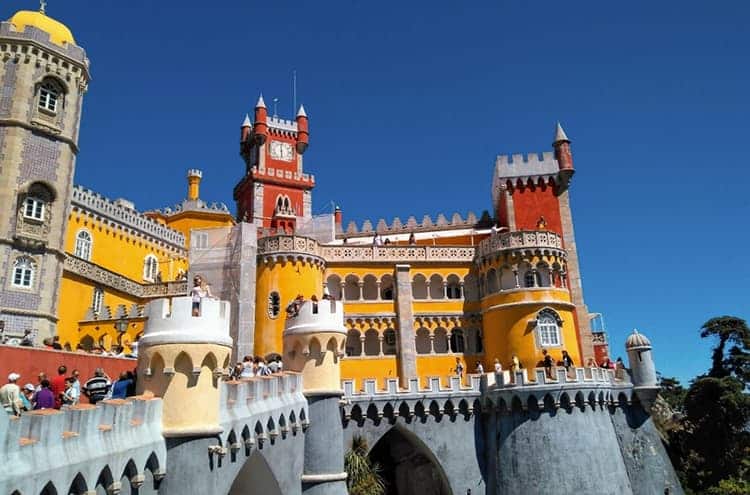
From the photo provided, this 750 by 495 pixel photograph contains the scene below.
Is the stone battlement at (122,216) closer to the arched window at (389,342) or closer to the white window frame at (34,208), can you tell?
the white window frame at (34,208)

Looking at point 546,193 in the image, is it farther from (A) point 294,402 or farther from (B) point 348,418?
(A) point 294,402

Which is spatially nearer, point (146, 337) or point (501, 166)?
point (146, 337)

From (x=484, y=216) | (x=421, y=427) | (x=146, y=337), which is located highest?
(x=484, y=216)

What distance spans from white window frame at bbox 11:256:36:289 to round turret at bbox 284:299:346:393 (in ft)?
50.6

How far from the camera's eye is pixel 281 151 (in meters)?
51.2

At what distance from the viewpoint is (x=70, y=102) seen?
31.6 metres

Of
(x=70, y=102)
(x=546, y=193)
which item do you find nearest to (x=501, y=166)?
(x=546, y=193)

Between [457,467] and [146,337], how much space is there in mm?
25522

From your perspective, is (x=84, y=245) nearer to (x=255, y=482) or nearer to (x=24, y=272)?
(x=24, y=272)

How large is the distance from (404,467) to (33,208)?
2677 centimetres

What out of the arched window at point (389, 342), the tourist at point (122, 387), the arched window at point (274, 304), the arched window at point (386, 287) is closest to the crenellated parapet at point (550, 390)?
the arched window at point (389, 342)

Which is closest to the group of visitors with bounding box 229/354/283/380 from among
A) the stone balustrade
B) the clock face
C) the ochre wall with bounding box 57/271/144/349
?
the ochre wall with bounding box 57/271/144/349

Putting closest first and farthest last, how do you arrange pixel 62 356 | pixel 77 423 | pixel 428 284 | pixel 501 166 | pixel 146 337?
1. pixel 77 423
2. pixel 146 337
3. pixel 62 356
4. pixel 428 284
5. pixel 501 166

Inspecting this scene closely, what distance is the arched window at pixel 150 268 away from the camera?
46062mm
